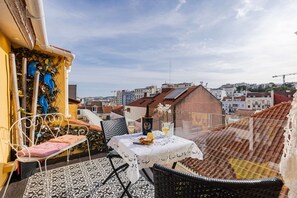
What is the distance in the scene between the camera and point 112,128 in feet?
9.05

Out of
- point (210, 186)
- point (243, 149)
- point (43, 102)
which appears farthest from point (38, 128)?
point (243, 149)

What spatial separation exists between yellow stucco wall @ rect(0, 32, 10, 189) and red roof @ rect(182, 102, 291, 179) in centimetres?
303

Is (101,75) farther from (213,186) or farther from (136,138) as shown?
(213,186)

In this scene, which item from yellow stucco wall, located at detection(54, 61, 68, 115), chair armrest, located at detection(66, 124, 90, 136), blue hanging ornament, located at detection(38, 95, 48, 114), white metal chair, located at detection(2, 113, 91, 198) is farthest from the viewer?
yellow stucco wall, located at detection(54, 61, 68, 115)

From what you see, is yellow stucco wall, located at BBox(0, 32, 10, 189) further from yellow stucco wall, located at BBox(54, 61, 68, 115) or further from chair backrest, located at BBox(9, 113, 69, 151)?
yellow stucco wall, located at BBox(54, 61, 68, 115)

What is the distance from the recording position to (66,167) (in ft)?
10.1

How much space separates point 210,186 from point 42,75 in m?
3.66

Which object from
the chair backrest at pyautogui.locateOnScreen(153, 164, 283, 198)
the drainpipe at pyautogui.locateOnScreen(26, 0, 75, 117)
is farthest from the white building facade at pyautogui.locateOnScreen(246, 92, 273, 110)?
the chair backrest at pyautogui.locateOnScreen(153, 164, 283, 198)

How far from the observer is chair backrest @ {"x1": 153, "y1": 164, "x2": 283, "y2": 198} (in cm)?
79

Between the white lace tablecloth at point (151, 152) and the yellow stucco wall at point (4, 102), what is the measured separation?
1647 mm

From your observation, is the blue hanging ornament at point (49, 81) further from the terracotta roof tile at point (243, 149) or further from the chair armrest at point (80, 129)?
the terracotta roof tile at point (243, 149)

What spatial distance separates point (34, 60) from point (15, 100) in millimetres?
922

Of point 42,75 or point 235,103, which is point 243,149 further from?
point 235,103

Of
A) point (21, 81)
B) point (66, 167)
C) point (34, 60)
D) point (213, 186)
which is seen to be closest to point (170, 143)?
point (213, 186)
